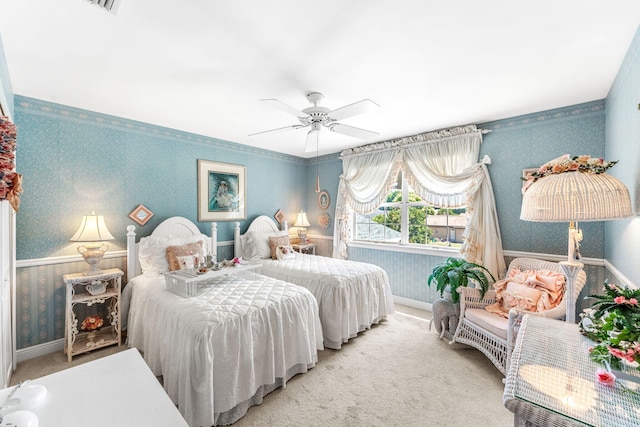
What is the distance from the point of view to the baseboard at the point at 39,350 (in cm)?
256

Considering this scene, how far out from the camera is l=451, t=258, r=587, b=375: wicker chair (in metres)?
2.17

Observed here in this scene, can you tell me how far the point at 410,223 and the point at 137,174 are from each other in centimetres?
386

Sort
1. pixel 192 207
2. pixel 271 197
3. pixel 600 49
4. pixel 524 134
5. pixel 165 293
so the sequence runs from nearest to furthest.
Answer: pixel 600 49
pixel 165 293
pixel 524 134
pixel 192 207
pixel 271 197

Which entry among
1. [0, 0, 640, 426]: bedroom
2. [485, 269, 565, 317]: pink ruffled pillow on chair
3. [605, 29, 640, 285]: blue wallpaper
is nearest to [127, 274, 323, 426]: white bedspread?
[0, 0, 640, 426]: bedroom

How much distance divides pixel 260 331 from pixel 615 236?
3089 millimetres

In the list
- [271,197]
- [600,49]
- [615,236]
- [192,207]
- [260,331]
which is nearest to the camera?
[600,49]

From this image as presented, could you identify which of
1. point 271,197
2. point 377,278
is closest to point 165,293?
point 377,278

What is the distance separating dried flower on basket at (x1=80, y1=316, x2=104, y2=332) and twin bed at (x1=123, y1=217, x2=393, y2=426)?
9.9 inches

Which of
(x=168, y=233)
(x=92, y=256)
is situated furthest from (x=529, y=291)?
(x=92, y=256)

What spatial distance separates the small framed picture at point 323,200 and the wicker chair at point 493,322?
285cm

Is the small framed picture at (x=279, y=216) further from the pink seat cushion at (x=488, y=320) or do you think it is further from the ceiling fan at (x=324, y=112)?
Answer: the pink seat cushion at (x=488, y=320)

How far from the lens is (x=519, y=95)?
2576mm

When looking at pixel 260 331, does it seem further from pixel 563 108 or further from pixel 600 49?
pixel 563 108

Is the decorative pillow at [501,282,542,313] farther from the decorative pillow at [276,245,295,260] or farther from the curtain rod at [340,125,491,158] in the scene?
the decorative pillow at [276,245,295,260]
